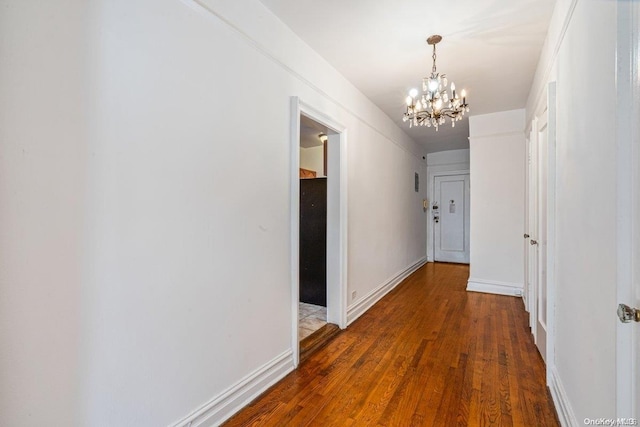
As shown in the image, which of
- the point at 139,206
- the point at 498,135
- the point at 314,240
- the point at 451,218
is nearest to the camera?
the point at 139,206

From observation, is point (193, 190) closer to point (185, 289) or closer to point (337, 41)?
point (185, 289)

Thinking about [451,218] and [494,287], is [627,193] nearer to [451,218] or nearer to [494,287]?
[494,287]

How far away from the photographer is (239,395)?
5.85ft

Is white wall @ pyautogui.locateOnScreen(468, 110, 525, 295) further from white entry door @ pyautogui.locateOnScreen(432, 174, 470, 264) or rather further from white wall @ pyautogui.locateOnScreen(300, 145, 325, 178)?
white wall @ pyautogui.locateOnScreen(300, 145, 325, 178)

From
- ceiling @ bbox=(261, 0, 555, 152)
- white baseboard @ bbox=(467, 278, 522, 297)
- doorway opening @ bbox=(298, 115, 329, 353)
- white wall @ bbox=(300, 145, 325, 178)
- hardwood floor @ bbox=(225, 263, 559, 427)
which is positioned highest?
ceiling @ bbox=(261, 0, 555, 152)

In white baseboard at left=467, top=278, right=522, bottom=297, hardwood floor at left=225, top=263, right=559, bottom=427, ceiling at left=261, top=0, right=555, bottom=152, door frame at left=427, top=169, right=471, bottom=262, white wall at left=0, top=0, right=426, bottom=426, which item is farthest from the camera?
door frame at left=427, top=169, right=471, bottom=262

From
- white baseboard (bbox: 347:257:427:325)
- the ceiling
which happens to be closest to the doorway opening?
white baseboard (bbox: 347:257:427:325)

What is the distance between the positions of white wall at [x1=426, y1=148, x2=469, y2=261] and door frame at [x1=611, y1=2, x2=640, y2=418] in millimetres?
6072

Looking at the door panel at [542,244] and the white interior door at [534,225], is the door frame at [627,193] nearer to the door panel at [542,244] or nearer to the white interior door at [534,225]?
the door panel at [542,244]

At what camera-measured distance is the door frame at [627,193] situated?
2.84ft

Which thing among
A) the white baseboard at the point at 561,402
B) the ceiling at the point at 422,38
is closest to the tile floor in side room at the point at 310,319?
the white baseboard at the point at 561,402

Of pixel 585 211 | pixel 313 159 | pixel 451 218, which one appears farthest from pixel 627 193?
pixel 451 218

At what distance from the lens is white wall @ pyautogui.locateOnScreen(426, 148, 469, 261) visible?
6602 millimetres

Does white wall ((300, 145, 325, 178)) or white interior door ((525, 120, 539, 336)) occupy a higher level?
white wall ((300, 145, 325, 178))
